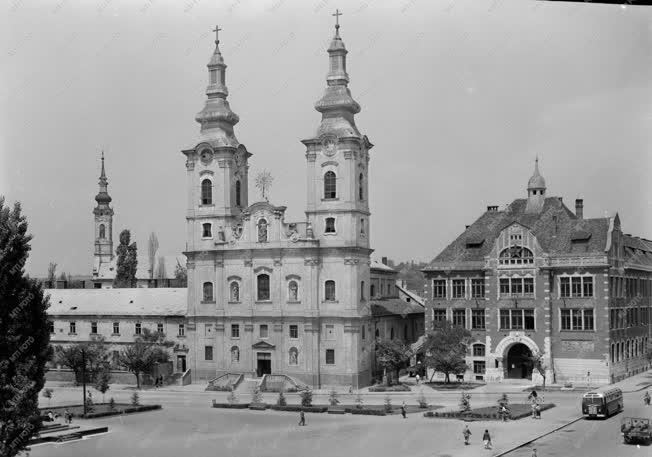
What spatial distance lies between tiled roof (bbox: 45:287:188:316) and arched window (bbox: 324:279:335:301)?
13934 millimetres

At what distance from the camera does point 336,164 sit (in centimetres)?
6206

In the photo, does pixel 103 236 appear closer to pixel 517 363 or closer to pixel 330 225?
pixel 330 225

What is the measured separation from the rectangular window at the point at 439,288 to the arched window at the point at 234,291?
1413 cm

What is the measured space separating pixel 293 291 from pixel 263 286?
91.2 inches

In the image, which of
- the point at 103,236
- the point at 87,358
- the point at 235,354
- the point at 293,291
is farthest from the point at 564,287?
the point at 103,236

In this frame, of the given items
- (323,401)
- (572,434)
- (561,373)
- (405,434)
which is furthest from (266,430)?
(561,373)

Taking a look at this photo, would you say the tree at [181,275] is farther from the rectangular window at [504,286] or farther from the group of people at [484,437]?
the group of people at [484,437]

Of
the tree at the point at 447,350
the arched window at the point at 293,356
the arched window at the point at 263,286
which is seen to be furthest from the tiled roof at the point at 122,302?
the tree at the point at 447,350

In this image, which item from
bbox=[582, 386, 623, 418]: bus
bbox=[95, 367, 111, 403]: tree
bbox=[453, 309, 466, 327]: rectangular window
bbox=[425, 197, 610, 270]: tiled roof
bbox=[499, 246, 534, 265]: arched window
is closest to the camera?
bbox=[582, 386, 623, 418]: bus

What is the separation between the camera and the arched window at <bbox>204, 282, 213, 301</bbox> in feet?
216

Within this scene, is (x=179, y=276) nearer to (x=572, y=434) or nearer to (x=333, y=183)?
(x=333, y=183)

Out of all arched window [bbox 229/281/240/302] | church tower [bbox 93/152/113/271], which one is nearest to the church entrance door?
arched window [bbox 229/281/240/302]

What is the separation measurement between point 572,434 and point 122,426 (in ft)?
73.8

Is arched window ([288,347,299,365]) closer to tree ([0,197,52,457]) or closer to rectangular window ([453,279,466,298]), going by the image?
rectangular window ([453,279,466,298])
